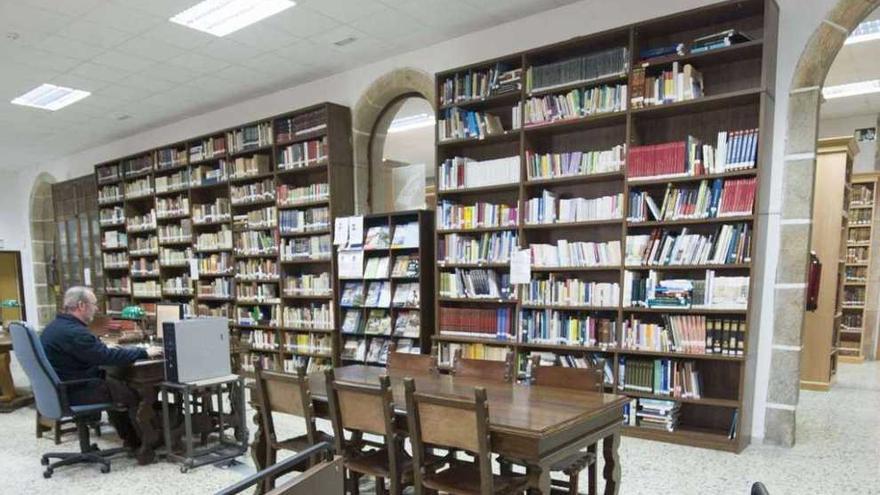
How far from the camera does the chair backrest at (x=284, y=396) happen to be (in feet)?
8.41

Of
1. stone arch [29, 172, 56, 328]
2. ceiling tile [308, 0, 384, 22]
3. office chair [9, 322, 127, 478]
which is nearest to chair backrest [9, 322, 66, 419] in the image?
office chair [9, 322, 127, 478]

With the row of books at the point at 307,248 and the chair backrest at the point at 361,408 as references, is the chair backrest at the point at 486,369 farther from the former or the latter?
the row of books at the point at 307,248

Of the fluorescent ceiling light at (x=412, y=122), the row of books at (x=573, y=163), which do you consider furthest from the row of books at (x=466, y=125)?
the fluorescent ceiling light at (x=412, y=122)

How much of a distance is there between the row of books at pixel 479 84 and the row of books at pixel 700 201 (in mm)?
1461

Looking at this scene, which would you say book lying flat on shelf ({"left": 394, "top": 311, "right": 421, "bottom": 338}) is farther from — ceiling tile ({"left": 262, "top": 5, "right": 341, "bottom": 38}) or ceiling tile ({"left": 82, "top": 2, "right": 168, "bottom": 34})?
ceiling tile ({"left": 82, "top": 2, "right": 168, "bottom": 34})

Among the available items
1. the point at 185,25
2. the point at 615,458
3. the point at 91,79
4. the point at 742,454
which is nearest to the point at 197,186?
the point at 91,79

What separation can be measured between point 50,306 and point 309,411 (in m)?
11.5

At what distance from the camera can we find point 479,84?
4609 mm

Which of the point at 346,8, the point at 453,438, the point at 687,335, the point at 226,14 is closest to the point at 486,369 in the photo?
the point at 453,438

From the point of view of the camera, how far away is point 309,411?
256cm

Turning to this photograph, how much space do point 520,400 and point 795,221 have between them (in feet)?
8.48

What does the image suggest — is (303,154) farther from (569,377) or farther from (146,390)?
(569,377)

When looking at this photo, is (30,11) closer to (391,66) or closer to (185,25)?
(185,25)

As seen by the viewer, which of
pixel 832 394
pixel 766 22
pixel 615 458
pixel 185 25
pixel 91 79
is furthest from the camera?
pixel 91 79
